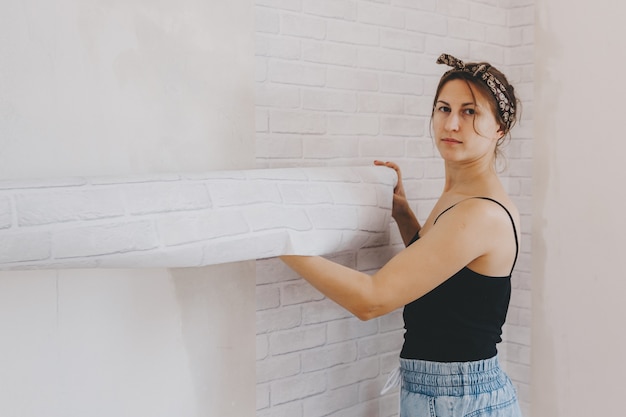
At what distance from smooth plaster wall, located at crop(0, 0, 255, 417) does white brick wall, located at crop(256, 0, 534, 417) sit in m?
0.11

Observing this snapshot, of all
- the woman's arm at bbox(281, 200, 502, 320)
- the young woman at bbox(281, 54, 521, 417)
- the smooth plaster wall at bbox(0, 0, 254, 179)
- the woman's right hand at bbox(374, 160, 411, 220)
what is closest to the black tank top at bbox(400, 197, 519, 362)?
the young woman at bbox(281, 54, 521, 417)

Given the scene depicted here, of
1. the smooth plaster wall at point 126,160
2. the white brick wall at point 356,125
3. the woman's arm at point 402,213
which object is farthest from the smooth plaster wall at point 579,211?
the smooth plaster wall at point 126,160

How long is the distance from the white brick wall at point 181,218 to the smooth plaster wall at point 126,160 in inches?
12.1

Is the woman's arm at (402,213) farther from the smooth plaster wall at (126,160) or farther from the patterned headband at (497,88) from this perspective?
the smooth plaster wall at (126,160)

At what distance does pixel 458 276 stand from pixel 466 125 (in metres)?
0.47

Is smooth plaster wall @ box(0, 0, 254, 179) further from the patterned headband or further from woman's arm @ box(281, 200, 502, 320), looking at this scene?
the patterned headband

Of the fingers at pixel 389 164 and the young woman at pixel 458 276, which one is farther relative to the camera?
the fingers at pixel 389 164

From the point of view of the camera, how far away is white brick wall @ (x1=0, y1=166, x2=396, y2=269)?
5.05 ft

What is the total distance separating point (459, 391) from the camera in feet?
7.00

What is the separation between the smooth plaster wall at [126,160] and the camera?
1.86 m

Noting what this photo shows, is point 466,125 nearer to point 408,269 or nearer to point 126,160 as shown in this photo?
point 408,269

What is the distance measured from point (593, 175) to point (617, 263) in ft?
1.21

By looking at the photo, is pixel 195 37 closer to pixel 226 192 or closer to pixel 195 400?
pixel 226 192

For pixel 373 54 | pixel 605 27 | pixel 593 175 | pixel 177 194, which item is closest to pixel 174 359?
pixel 177 194
